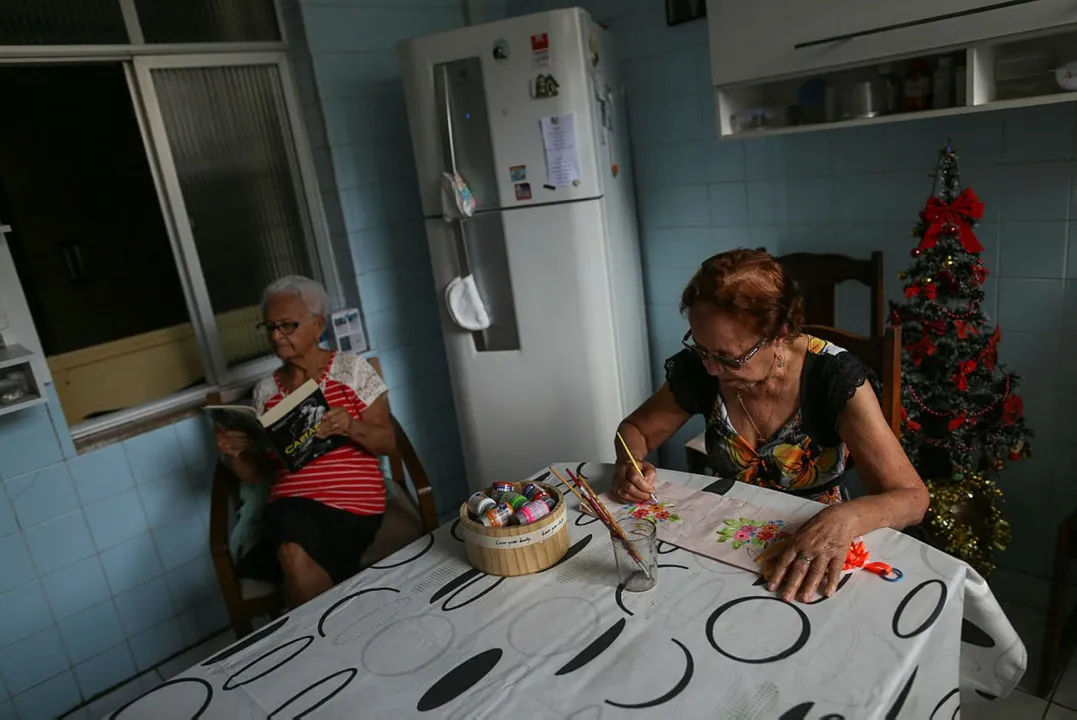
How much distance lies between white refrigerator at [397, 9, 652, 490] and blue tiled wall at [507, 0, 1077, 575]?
17cm

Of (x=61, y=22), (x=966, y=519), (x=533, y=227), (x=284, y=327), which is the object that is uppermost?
(x=61, y=22)

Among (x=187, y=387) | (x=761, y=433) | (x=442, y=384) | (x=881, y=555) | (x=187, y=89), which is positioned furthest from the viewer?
(x=442, y=384)

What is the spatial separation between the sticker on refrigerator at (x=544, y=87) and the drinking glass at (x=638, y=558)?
150cm

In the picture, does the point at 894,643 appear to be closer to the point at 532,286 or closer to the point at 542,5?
the point at 532,286

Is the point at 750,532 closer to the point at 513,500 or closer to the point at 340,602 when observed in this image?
the point at 513,500

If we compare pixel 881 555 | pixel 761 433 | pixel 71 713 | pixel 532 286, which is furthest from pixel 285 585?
pixel 881 555

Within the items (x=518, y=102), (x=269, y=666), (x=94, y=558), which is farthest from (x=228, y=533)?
(x=518, y=102)

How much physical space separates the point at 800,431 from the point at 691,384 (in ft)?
0.84

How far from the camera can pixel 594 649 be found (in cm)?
109

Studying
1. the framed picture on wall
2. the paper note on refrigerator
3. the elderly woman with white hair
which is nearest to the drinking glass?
the elderly woman with white hair

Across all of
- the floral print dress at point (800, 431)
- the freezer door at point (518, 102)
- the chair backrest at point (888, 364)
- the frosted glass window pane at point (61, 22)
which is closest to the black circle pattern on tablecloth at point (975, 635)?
the floral print dress at point (800, 431)

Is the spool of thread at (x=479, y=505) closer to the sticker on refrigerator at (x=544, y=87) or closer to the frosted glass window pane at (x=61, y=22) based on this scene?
the sticker on refrigerator at (x=544, y=87)

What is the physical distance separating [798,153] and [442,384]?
1.62 meters

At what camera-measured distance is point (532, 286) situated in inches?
98.4
